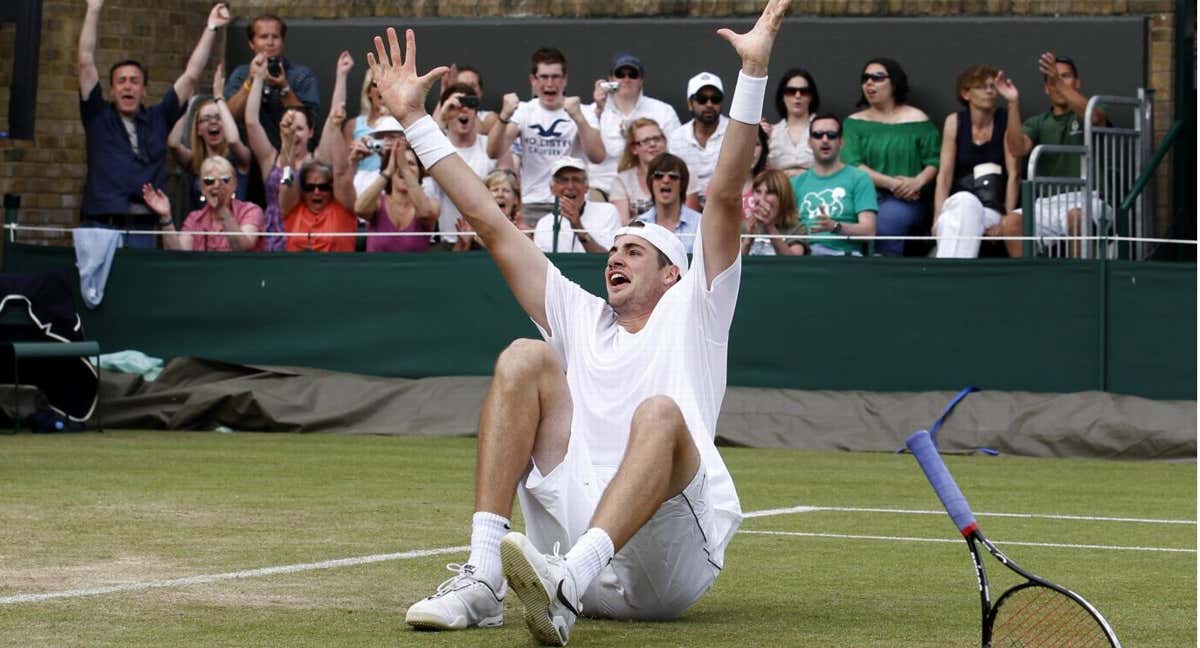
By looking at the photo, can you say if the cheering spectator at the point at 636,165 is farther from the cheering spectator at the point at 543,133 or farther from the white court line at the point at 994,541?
the white court line at the point at 994,541

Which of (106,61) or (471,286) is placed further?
(106,61)

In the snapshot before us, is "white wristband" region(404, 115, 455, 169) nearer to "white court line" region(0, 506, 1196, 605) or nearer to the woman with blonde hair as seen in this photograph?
"white court line" region(0, 506, 1196, 605)

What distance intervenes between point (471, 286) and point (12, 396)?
3401 millimetres

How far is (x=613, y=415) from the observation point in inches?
254

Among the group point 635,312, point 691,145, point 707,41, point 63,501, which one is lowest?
point 63,501

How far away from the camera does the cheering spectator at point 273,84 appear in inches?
700

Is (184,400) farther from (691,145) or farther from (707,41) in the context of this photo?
(707,41)

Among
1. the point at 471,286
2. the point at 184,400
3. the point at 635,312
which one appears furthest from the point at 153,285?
the point at 635,312

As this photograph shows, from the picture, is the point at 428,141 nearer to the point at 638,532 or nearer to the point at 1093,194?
the point at 638,532

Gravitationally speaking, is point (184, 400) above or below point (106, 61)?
below

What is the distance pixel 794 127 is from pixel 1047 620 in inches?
469

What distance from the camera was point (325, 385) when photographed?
1591 centimetres

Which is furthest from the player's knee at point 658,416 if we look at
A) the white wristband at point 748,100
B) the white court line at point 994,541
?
the white court line at point 994,541

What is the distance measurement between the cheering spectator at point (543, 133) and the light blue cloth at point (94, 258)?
304 cm
